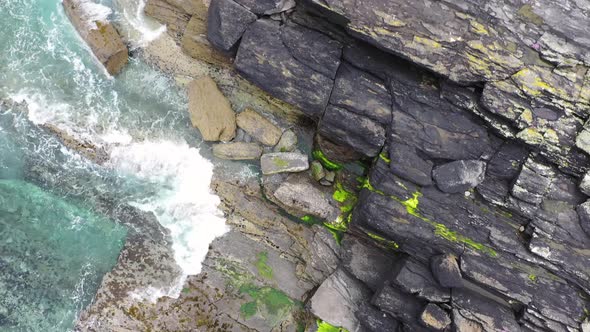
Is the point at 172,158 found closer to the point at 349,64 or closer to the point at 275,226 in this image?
the point at 275,226

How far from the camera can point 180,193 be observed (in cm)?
2155

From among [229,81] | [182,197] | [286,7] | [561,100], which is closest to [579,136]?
[561,100]

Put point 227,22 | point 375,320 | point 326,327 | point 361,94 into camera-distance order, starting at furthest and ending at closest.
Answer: point 326,327, point 375,320, point 227,22, point 361,94

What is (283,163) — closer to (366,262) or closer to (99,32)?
(366,262)

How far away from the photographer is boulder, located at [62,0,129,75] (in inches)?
837

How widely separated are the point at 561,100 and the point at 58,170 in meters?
20.7

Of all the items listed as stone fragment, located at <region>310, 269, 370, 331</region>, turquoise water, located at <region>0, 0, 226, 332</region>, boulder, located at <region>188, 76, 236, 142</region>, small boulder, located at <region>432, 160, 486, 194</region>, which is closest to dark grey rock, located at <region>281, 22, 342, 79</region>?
boulder, located at <region>188, 76, 236, 142</region>

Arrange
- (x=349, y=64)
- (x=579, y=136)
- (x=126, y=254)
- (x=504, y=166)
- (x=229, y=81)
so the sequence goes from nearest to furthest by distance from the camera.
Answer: (x=579, y=136) < (x=504, y=166) < (x=349, y=64) < (x=126, y=254) < (x=229, y=81)

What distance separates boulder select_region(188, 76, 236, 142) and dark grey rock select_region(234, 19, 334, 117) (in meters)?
2.32

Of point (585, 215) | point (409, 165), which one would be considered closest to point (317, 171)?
point (409, 165)

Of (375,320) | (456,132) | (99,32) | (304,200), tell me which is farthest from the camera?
(99,32)

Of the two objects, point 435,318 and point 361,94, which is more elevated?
point 361,94

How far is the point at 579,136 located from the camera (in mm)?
16984

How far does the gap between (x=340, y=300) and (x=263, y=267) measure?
3.72m
